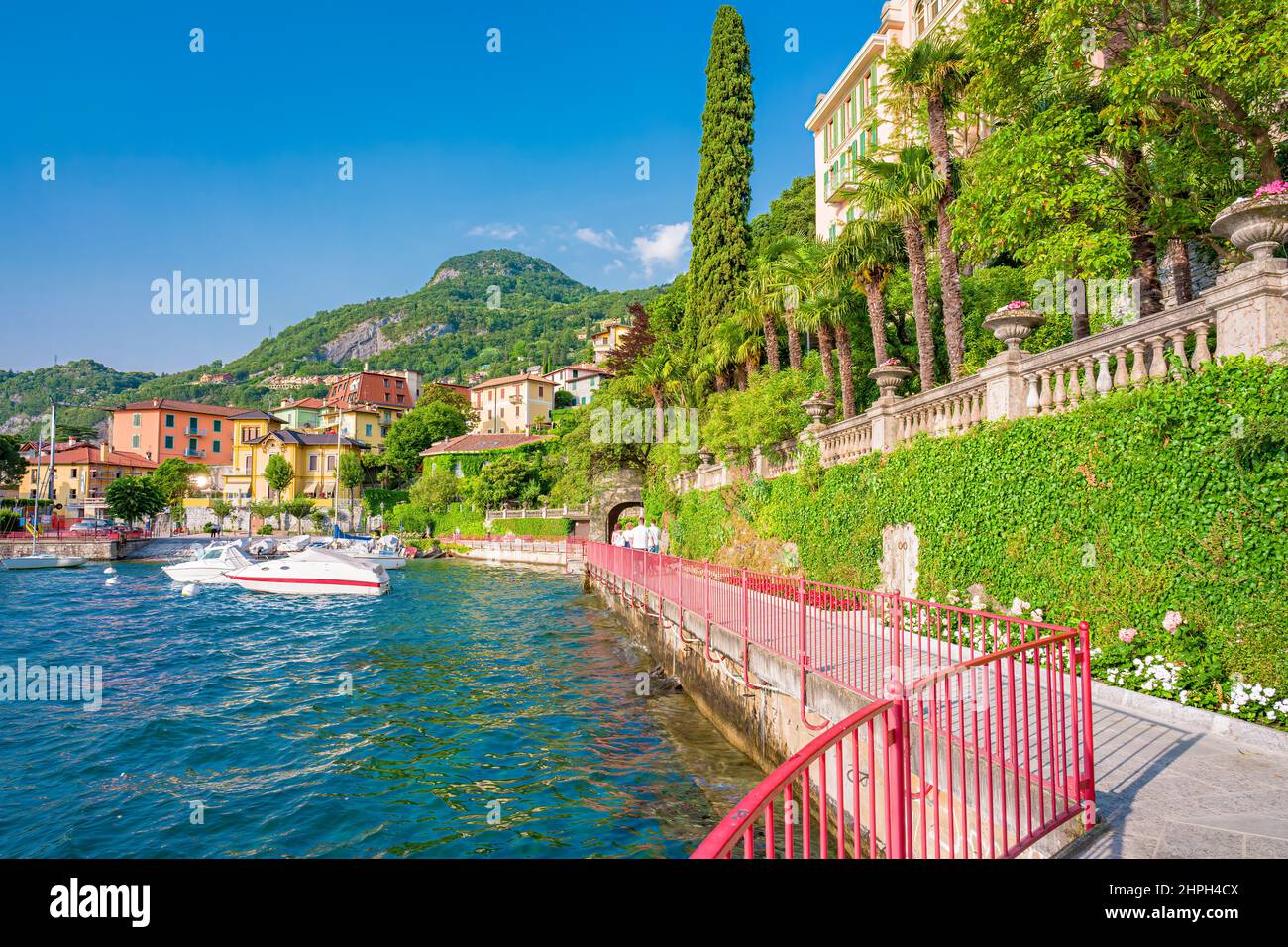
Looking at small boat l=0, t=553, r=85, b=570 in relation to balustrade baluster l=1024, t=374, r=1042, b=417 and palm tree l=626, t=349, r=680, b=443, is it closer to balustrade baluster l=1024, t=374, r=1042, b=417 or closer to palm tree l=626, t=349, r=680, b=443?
palm tree l=626, t=349, r=680, b=443

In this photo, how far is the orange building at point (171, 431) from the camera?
304 ft

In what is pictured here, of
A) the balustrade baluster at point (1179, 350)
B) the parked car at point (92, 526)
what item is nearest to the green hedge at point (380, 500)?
the parked car at point (92, 526)

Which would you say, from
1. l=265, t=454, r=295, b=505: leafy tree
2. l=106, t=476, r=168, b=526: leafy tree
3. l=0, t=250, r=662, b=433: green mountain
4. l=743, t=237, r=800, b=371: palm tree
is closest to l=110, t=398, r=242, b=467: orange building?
l=265, t=454, r=295, b=505: leafy tree

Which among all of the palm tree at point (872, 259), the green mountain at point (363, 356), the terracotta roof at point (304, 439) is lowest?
the palm tree at point (872, 259)

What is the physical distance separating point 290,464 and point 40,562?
1331 inches

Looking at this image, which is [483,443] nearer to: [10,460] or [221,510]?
[221,510]

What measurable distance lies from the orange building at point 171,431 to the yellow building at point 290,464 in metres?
10.4

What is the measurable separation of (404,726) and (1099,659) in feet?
32.9

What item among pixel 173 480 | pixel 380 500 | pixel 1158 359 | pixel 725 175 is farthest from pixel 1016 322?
pixel 173 480

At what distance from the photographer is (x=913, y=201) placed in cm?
1537

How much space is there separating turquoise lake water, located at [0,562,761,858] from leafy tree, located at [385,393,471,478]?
62.7 m

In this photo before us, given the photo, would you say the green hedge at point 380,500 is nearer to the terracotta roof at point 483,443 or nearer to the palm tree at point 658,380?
the terracotta roof at point 483,443

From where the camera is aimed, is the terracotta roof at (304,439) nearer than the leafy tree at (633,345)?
No
